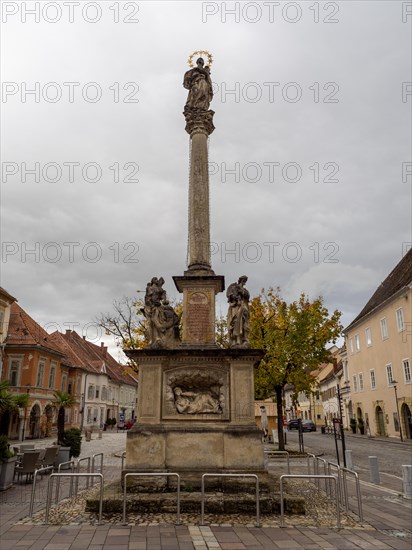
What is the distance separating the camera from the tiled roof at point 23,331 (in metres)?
37.9

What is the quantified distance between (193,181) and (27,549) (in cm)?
910

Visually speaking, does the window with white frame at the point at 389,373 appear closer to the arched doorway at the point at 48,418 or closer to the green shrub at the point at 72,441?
the green shrub at the point at 72,441

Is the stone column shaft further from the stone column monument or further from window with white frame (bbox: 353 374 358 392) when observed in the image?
window with white frame (bbox: 353 374 358 392)

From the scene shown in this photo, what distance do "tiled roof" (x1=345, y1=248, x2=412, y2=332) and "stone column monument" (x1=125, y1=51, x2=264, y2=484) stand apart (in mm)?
24106

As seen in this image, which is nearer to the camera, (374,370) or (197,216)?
(197,216)

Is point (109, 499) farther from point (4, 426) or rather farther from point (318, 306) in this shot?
point (4, 426)

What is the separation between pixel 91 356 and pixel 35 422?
24884mm

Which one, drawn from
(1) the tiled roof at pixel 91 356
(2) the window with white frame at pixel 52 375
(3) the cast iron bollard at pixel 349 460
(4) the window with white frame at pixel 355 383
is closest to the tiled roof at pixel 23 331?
(2) the window with white frame at pixel 52 375

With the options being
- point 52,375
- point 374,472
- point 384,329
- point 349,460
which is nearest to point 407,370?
point 384,329

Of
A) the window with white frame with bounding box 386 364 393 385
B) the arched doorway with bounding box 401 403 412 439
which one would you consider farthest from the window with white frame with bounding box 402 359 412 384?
the window with white frame with bounding box 386 364 393 385

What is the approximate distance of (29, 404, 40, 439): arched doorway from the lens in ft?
123

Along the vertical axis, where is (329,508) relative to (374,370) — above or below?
below

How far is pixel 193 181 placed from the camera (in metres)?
12.5

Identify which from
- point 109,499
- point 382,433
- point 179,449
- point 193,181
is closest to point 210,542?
point 109,499
